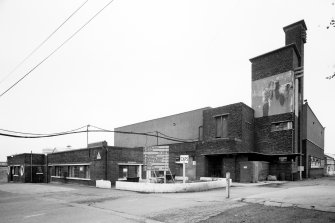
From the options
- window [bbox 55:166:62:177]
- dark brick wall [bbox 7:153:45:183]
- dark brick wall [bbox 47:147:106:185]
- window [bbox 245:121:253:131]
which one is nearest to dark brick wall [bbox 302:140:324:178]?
window [bbox 245:121:253:131]

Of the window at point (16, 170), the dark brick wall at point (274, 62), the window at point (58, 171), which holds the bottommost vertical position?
the window at point (16, 170)

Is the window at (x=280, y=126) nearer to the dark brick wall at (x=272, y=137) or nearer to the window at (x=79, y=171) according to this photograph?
the dark brick wall at (x=272, y=137)

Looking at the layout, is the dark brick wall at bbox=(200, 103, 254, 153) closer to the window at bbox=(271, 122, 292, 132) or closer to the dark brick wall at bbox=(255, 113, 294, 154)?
the dark brick wall at bbox=(255, 113, 294, 154)

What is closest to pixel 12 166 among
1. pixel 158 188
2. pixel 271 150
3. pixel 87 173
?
pixel 87 173

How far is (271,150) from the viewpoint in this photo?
115 feet

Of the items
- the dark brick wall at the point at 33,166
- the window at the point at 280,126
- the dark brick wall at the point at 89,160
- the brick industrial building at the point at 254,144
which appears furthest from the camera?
the dark brick wall at the point at 33,166

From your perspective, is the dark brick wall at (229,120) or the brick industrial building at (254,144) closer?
the brick industrial building at (254,144)

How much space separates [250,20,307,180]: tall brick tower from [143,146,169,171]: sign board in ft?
55.2

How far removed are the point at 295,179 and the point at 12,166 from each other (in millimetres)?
42186

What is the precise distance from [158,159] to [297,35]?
27722 mm

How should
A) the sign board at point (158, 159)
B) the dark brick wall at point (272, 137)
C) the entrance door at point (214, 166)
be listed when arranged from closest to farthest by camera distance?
the sign board at point (158, 159), the dark brick wall at point (272, 137), the entrance door at point (214, 166)

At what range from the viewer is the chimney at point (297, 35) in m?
38.6

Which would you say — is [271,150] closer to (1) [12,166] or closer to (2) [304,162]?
(2) [304,162]

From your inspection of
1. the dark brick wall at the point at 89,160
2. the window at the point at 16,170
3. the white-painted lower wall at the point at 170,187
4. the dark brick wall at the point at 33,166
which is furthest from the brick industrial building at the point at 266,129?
the window at the point at 16,170
